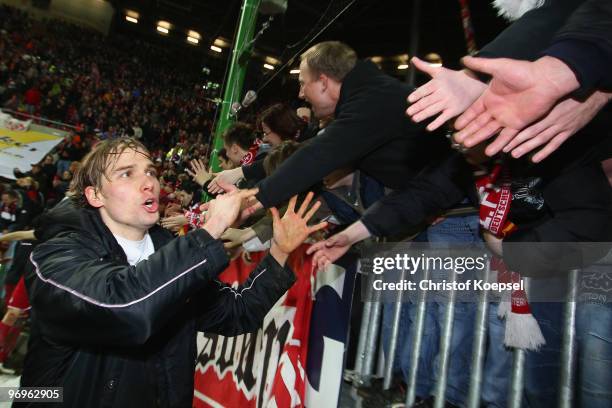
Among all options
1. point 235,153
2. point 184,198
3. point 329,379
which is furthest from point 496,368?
point 184,198

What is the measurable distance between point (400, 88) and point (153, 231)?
155 centimetres

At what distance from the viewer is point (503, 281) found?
5.56ft

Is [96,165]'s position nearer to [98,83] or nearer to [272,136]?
[272,136]

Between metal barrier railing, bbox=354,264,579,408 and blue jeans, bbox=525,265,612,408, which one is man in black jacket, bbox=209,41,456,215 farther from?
blue jeans, bbox=525,265,612,408

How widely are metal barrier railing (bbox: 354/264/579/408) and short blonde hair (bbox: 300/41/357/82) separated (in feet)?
4.10

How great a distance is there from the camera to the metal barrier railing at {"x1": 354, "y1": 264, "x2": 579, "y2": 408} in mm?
1469

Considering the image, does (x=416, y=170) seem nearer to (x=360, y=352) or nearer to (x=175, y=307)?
(x=360, y=352)

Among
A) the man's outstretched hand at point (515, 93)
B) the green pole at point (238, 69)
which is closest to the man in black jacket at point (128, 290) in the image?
the man's outstretched hand at point (515, 93)

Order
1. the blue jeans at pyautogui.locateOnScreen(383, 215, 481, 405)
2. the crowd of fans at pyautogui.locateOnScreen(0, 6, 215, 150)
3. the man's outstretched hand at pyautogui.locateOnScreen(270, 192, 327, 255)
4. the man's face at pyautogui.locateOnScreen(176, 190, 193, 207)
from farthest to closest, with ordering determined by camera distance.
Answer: the crowd of fans at pyautogui.locateOnScreen(0, 6, 215, 150) < the man's face at pyautogui.locateOnScreen(176, 190, 193, 207) < the man's outstretched hand at pyautogui.locateOnScreen(270, 192, 327, 255) < the blue jeans at pyautogui.locateOnScreen(383, 215, 481, 405)

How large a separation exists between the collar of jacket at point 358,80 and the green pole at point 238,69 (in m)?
4.24

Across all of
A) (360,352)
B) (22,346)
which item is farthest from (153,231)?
(22,346)

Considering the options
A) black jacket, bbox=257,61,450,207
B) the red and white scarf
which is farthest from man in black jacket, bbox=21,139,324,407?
the red and white scarf

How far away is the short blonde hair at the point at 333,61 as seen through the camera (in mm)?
2484

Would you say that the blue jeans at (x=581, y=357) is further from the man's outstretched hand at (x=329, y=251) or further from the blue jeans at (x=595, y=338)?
the man's outstretched hand at (x=329, y=251)
